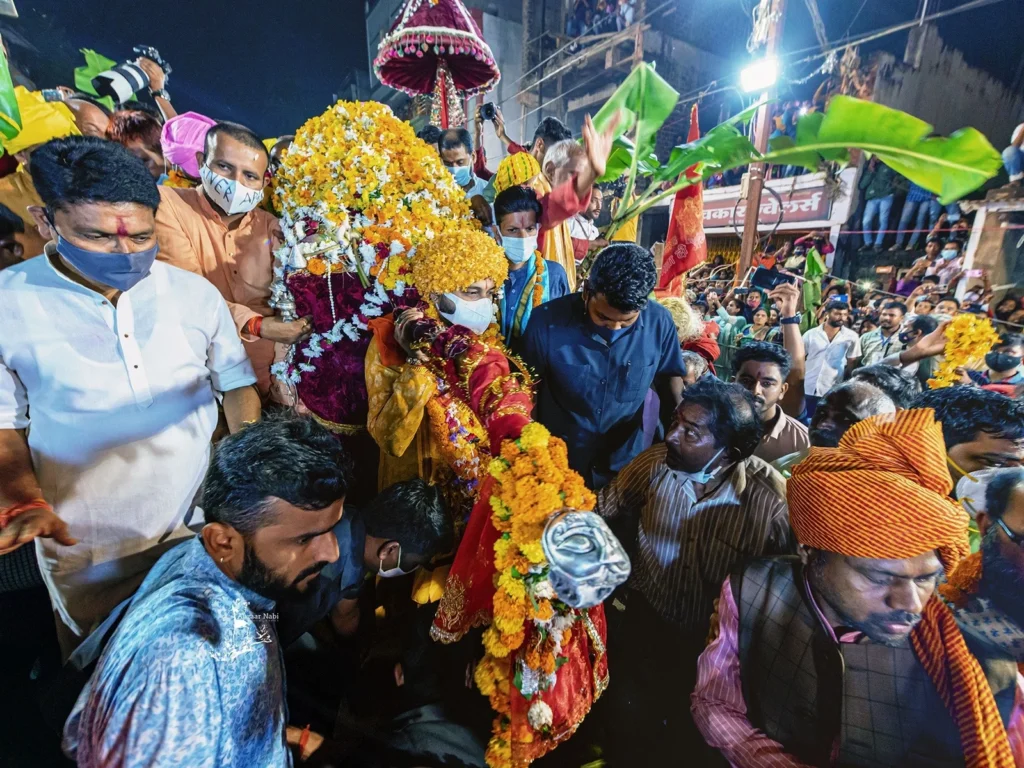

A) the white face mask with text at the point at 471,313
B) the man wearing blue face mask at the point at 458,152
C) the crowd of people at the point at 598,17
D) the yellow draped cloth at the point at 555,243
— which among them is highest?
the crowd of people at the point at 598,17

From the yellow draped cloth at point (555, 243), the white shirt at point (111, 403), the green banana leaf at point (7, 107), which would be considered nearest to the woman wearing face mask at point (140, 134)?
the green banana leaf at point (7, 107)

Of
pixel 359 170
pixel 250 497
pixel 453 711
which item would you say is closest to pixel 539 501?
pixel 250 497

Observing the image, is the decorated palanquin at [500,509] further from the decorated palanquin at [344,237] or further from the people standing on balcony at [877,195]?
the people standing on balcony at [877,195]

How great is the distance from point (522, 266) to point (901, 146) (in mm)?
1659

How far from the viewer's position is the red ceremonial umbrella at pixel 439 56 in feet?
12.1

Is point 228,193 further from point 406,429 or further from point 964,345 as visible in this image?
point 964,345

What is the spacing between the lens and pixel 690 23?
391cm

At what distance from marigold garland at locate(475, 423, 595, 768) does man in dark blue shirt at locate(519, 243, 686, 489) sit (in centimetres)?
80

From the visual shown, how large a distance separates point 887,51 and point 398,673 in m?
4.12

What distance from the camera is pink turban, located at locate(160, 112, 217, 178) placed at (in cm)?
288

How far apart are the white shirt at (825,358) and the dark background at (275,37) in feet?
4.76

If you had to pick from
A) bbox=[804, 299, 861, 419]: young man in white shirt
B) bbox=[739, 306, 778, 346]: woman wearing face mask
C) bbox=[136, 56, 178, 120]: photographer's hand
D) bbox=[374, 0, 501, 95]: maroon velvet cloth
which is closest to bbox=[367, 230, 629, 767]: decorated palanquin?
bbox=[804, 299, 861, 419]: young man in white shirt

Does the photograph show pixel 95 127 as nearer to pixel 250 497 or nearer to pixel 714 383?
pixel 250 497

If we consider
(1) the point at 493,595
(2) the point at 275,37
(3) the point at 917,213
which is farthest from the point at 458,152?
(2) the point at 275,37
